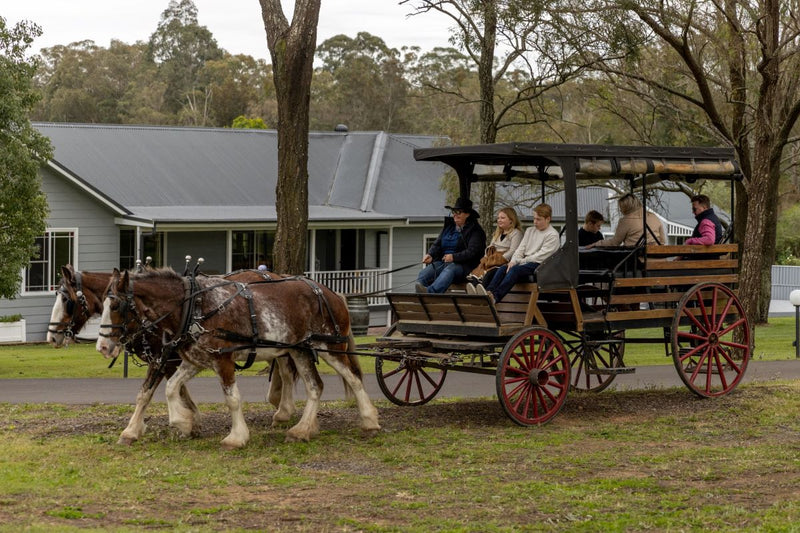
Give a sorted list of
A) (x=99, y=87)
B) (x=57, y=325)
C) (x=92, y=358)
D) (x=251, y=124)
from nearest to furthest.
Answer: (x=57, y=325) < (x=92, y=358) < (x=251, y=124) < (x=99, y=87)

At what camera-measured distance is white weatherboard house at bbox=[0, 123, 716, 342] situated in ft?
88.3

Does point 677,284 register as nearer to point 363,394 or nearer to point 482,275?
point 482,275

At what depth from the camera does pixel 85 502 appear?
805 cm

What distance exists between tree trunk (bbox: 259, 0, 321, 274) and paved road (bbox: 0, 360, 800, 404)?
6.99 feet

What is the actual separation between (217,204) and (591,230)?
18239mm

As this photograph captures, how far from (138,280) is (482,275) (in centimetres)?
392

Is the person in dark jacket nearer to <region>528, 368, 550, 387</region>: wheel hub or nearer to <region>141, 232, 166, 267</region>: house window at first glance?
<region>528, 368, 550, 387</region>: wheel hub

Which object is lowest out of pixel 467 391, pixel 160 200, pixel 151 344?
pixel 467 391

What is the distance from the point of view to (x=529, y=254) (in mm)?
11695

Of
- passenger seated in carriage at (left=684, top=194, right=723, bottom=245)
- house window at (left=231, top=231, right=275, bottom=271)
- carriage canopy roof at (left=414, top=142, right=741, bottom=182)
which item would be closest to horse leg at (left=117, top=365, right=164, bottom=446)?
carriage canopy roof at (left=414, top=142, right=741, bottom=182)

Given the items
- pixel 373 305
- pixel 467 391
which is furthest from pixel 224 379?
pixel 373 305

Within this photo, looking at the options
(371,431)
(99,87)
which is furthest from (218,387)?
(99,87)

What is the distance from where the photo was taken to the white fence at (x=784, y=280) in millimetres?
41250

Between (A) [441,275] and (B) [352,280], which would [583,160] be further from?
(B) [352,280]
